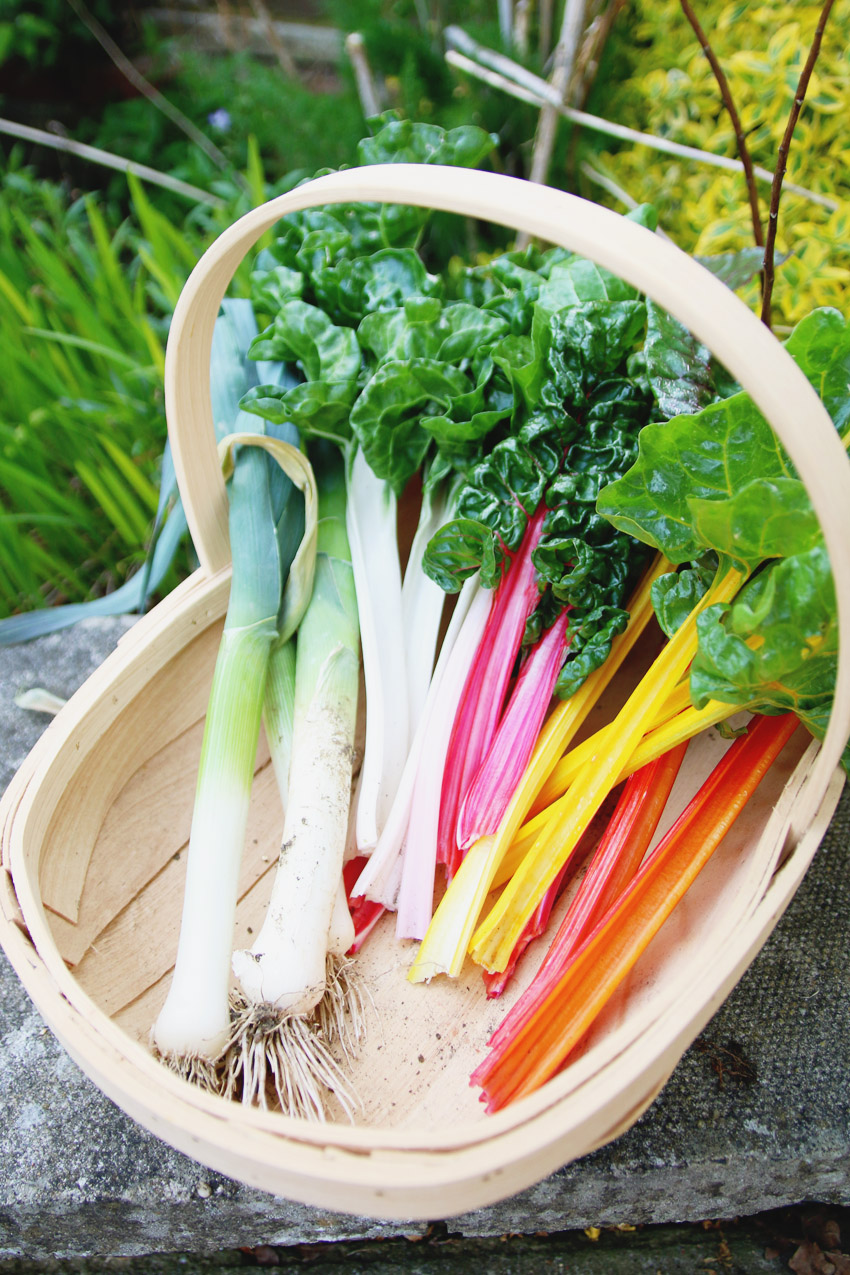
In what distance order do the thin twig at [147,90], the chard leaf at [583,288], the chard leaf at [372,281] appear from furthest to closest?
the thin twig at [147,90]
the chard leaf at [372,281]
the chard leaf at [583,288]

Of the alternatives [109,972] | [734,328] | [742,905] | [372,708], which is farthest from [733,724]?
[109,972]

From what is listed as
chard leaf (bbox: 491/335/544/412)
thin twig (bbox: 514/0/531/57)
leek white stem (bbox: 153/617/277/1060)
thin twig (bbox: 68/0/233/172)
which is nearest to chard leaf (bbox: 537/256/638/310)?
chard leaf (bbox: 491/335/544/412)

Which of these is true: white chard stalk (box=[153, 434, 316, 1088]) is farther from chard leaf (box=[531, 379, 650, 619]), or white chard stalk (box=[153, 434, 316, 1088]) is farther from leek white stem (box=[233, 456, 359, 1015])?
chard leaf (box=[531, 379, 650, 619])

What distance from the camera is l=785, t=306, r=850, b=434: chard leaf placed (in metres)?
1.01

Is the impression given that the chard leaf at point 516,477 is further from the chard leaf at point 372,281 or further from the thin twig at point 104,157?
the thin twig at point 104,157

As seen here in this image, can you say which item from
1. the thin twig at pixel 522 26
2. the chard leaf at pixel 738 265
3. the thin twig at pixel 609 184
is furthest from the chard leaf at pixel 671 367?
the thin twig at pixel 522 26

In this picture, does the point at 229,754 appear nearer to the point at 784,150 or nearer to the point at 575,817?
the point at 575,817

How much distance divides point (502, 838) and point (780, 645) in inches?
19.9

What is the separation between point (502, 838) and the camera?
1.22 meters

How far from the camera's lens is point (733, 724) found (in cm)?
131

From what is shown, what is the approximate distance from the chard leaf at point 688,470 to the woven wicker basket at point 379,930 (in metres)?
Result: 0.24

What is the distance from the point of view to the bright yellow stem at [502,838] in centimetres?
118

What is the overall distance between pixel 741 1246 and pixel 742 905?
78cm

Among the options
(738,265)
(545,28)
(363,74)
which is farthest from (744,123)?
(363,74)
